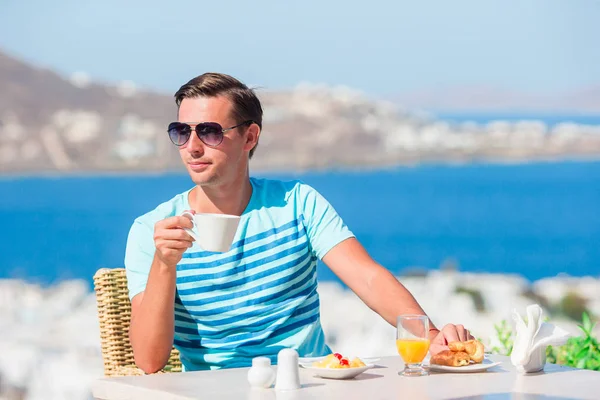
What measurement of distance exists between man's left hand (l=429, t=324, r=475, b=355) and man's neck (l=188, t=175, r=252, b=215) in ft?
2.02

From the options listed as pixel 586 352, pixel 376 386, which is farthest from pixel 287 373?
pixel 586 352

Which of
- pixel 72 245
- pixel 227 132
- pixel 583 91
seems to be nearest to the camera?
pixel 227 132

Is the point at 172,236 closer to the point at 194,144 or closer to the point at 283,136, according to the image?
the point at 194,144

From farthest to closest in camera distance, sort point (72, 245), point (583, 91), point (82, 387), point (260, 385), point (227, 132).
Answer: point (583, 91), point (72, 245), point (82, 387), point (227, 132), point (260, 385)

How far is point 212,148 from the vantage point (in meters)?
2.23

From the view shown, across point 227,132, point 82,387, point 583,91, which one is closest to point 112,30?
point 583,91

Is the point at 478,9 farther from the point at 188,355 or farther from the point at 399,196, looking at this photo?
the point at 188,355

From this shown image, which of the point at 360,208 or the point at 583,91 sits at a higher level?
the point at 583,91

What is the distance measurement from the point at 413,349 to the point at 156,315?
60cm

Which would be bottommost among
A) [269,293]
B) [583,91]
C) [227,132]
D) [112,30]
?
[269,293]

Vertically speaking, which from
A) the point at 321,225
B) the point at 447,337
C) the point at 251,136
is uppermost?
the point at 251,136

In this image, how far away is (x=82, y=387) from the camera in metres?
7.26

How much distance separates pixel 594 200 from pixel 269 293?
2945 centimetres

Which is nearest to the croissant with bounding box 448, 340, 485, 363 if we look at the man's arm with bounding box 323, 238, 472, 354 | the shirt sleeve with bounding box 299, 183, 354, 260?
the man's arm with bounding box 323, 238, 472, 354
